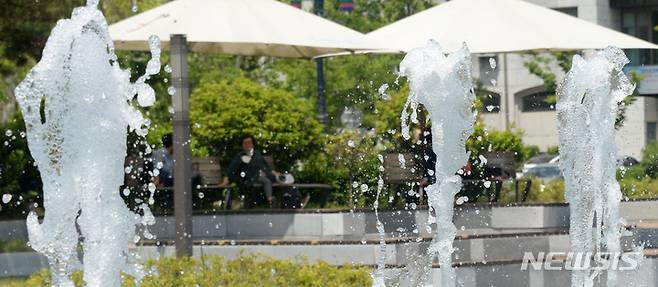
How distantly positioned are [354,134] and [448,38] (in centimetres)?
189

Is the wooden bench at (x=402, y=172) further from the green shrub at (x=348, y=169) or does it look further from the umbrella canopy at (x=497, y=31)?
the umbrella canopy at (x=497, y=31)

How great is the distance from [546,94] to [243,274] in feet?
127

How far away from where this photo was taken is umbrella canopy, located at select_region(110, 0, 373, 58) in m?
14.4

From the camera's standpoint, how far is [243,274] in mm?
10195

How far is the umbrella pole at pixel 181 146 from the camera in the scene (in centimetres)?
1238

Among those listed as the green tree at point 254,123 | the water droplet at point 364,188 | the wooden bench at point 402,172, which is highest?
the green tree at point 254,123

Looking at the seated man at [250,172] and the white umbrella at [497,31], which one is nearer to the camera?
the seated man at [250,172]

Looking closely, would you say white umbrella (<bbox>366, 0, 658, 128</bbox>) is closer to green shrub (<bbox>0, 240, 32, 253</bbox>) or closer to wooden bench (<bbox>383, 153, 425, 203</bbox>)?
wooden bench (<bbox>383, 153, 425, 203</bbox>)

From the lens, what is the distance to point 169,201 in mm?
15461

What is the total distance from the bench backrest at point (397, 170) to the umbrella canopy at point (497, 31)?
1225mm

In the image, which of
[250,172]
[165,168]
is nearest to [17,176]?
[165,168]

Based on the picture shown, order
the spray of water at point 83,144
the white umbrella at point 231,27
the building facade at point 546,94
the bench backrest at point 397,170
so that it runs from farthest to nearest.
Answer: the building facade at point 546,94, the bench backrest at point 397,170, the white umbrella at point 231,27, the spray of water at point 83,144

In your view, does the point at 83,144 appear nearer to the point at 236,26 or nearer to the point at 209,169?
the point at 236,26

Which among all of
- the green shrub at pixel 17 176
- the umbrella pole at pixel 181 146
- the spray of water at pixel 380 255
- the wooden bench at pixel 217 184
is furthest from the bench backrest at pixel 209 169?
the umbrella pole at pixel 181 146
